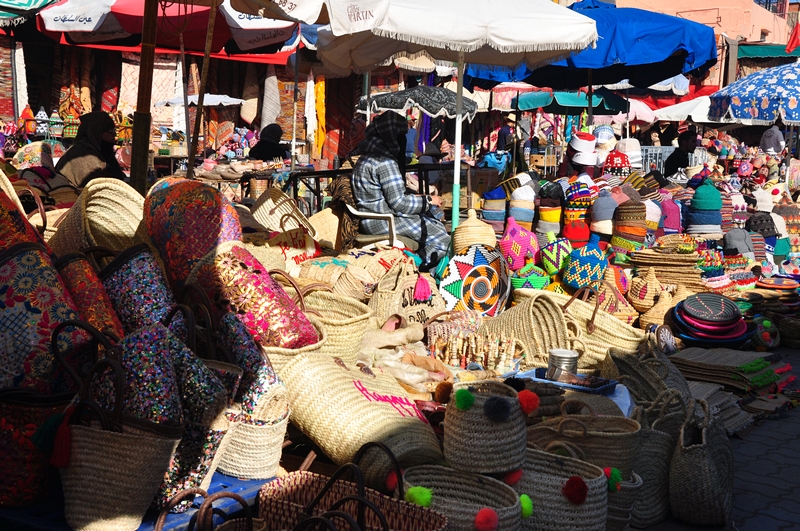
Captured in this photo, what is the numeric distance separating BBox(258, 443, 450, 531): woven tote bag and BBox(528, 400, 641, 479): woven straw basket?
2.51 ft

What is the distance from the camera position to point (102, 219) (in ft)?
12.0

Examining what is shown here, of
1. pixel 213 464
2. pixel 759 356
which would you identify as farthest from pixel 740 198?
pixel 213 464

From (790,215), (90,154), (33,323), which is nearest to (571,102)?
(790,215)

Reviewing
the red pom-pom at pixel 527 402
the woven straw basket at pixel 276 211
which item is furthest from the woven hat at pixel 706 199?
the red pom-pom at pixel 527 402

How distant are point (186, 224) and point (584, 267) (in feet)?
12.1

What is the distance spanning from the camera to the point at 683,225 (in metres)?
8.38

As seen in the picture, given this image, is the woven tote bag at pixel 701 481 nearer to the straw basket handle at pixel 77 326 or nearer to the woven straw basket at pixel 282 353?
the woven straw basket at pixel 282 353

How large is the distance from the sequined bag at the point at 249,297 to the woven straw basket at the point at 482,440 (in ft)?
2.56

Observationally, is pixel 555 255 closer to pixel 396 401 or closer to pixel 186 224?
pixel 396 401

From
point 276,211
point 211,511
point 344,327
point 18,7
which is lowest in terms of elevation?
point 211,511

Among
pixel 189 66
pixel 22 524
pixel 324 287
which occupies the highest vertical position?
pixel 189 66

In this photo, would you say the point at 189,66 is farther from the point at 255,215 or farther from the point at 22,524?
the point at 22,524

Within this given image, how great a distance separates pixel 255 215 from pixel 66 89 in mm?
8011

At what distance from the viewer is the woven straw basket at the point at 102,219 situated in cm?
354
